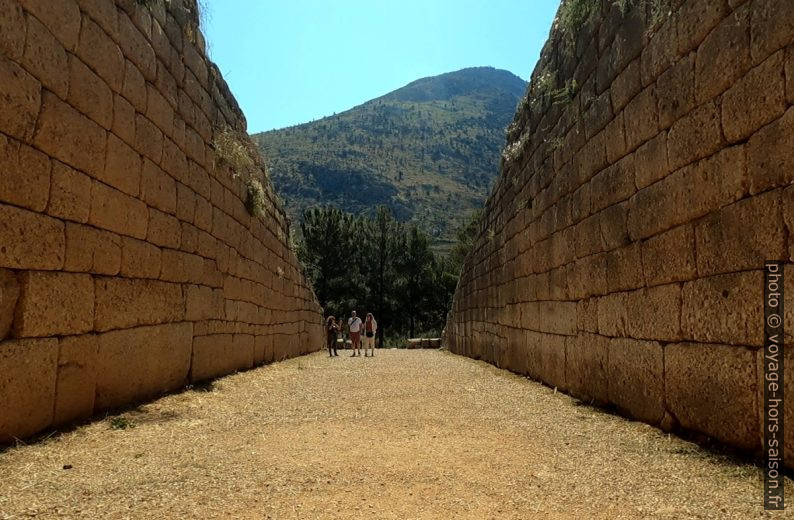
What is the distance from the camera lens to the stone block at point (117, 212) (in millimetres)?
4426

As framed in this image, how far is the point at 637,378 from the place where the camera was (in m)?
4.66

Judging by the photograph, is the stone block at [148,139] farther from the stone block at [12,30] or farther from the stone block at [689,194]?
the stone block at [689,194]

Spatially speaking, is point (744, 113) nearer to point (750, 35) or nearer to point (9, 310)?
point (750, 35)

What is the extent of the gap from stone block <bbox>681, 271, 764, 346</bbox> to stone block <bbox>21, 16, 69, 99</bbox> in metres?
4.44

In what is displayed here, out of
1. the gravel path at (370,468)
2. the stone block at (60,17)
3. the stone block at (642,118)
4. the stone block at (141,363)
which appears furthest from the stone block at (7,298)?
the stone block at (642,118)

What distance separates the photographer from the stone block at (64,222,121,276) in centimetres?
407

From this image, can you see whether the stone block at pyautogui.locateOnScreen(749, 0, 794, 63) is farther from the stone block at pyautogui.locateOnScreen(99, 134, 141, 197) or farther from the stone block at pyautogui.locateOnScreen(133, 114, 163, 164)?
the stone block at pyautogui.locateOnScreen(133, 114, 163, 164)

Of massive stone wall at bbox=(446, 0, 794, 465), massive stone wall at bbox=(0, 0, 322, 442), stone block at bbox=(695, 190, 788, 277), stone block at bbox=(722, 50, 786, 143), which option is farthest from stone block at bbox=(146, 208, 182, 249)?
stone block at bbox=(722, 50, 786, 143)

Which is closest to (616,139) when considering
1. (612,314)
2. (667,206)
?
(667,206)

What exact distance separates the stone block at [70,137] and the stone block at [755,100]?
4248 mm

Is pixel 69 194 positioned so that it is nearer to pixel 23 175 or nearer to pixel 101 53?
pixel 23 175

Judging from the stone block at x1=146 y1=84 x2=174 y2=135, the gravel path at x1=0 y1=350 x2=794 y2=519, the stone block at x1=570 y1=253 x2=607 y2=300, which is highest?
the stone block at x1=146 y1=84 x2=174 y2=135

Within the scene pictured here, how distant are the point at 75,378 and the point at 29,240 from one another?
112cm

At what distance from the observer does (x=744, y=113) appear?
10.8 feet
